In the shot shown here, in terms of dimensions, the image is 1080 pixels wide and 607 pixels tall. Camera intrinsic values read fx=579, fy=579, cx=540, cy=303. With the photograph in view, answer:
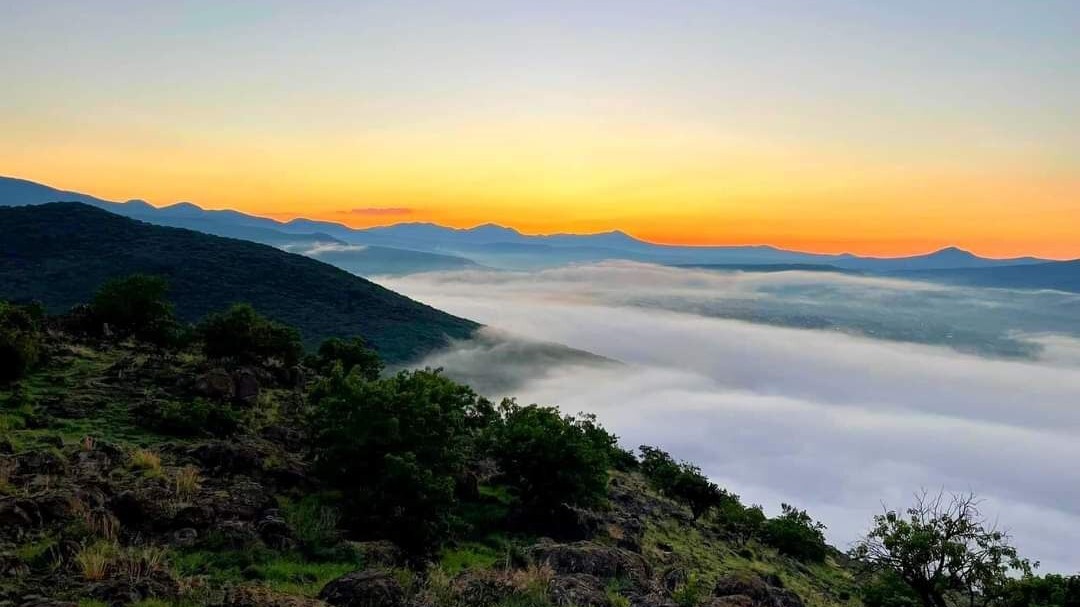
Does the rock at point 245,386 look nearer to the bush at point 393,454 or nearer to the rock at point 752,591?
the bush at point 393,454

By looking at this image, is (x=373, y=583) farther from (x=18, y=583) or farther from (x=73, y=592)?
(x=18, y=583)

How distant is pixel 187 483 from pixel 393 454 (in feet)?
22.3

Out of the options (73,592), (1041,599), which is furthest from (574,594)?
(1041,599)

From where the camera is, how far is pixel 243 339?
133 ft

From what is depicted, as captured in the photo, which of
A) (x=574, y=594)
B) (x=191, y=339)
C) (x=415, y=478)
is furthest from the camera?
(x=191, y=339)

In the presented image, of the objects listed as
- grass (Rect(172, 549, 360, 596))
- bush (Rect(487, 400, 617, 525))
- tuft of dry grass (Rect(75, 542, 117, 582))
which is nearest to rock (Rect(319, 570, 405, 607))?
grass (Rect(172, 549, 360, 596))

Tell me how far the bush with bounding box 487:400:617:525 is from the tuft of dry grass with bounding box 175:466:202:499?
14219mm

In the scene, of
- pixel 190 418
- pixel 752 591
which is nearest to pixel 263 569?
pixel 190 418

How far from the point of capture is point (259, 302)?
640ft

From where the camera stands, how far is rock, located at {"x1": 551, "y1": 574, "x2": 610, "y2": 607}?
1422cm

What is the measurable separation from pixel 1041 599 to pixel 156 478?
36.9 m

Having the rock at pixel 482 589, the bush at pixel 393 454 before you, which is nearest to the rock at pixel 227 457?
the bush at pixel 393 454

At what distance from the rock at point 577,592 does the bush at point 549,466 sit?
1290cm

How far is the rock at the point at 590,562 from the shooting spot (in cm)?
1827
